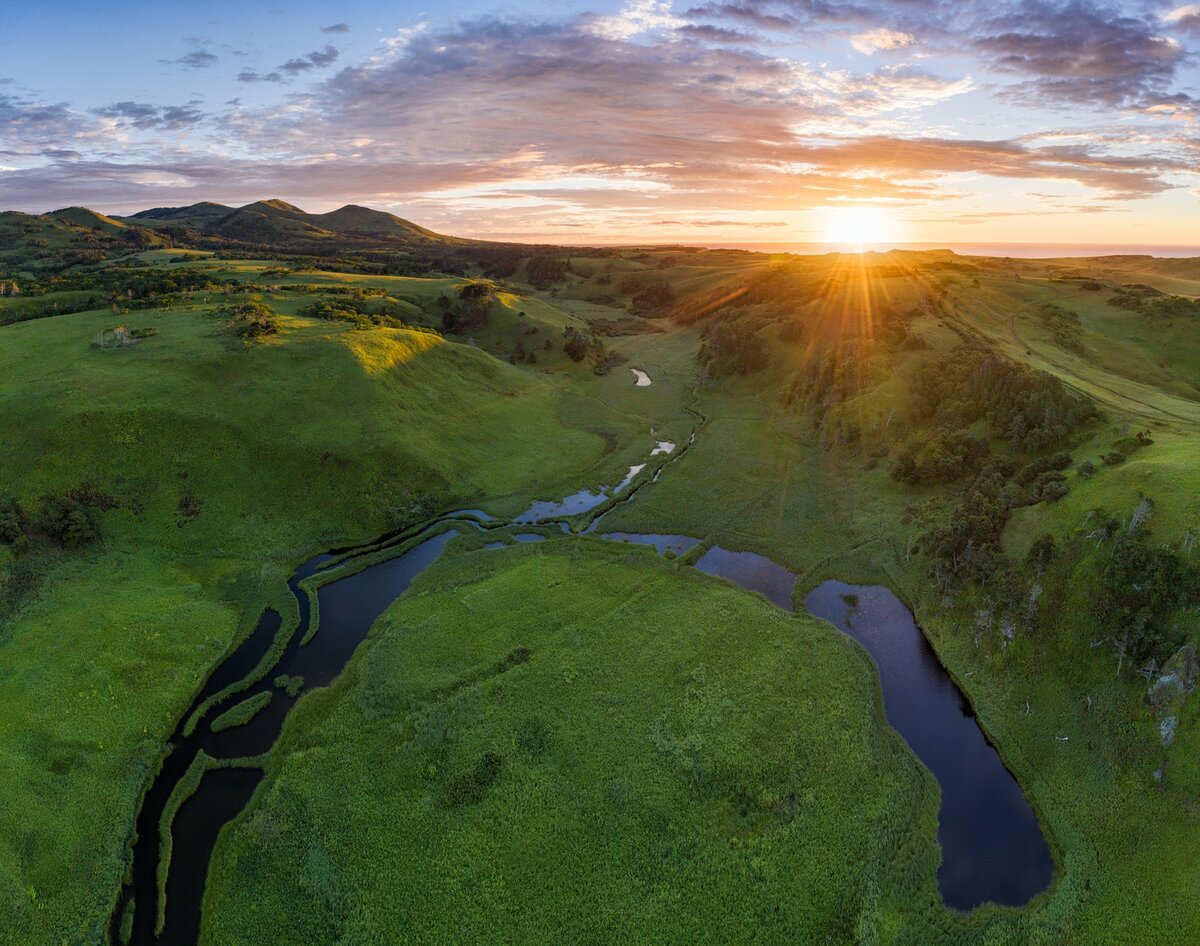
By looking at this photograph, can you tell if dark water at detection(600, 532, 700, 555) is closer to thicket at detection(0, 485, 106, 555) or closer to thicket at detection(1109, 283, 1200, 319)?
thicket at detection(0, 485, 106, 555)

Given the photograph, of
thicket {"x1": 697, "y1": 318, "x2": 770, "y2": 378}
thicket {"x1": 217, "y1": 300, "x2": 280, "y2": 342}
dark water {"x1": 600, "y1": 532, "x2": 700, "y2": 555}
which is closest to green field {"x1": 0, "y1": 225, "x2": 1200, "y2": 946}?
dark water {"x1": 600, "y1": 532, "x2": 700, "y2": 555}

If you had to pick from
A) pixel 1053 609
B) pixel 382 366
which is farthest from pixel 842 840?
pixel 382 366

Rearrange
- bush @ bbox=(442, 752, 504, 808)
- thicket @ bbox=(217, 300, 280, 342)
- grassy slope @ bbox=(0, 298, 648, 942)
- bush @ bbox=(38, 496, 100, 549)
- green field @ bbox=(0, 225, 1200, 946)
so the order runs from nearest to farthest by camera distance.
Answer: green field @ bbox=(0, 225, 1200, 946), bush @ bbox=(442, 752, 504, 808), grassy slope @ bbox=(0, 298, 648, 942), bush @ bbox=(38, 496, 100, 549), thicket @ bbox=(217, 300, 280, 342)

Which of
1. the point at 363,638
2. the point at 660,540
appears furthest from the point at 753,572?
the point at 363,638

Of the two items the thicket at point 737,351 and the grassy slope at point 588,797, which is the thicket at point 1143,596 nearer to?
the grassy slope at point 588,797

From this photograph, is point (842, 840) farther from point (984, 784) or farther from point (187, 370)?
point (187, 370)

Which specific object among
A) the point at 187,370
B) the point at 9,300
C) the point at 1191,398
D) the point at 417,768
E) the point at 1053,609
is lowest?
the point at 417,768
